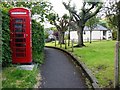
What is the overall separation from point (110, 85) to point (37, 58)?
5912 millimetres

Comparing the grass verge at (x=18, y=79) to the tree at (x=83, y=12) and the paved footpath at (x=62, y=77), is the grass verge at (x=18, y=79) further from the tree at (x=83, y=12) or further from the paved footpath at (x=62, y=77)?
the tree at (x=83, y=12)

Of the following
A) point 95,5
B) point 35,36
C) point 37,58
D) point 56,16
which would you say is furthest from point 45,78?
point 56,16

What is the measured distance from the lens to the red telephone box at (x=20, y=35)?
11414 millimetres

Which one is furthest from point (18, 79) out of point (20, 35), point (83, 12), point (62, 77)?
point (83, 12)

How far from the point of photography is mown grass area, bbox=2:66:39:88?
796 cm

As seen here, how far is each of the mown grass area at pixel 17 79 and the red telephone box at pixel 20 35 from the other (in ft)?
4.99

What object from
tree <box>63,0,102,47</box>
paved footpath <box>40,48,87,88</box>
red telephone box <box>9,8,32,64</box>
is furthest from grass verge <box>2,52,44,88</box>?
tree <box>63,0,102,47</box>

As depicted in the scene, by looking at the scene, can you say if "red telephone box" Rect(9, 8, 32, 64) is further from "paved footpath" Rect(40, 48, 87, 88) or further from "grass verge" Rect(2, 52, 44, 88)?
"grass verge" Rect(2, 52, 44, 88)

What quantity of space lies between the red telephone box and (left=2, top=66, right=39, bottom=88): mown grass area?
1.52 metres

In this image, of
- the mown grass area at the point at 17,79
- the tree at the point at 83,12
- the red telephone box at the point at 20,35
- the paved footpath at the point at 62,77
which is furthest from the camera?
the tree at the point at 83,12

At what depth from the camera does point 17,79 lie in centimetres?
870

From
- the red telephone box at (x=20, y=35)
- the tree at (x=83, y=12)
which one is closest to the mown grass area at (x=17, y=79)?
the red telephone box at (x=20, y=35)

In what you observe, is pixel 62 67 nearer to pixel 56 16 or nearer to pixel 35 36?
pixel 35 36

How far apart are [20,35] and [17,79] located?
3.28 m
